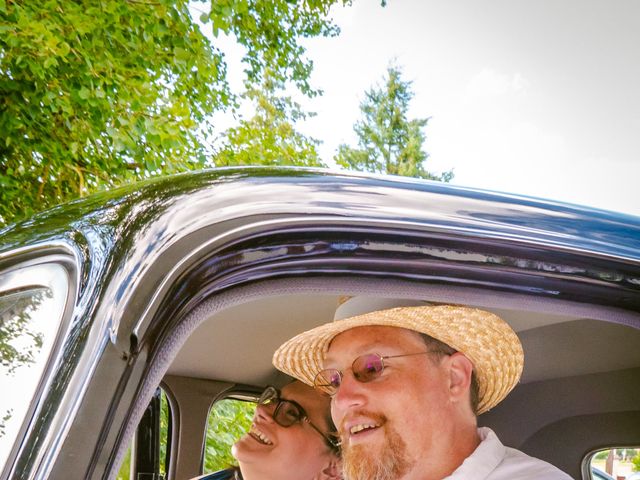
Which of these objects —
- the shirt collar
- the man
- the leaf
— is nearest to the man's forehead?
the man

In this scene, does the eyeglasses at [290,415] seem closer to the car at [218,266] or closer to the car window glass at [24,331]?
the car at [218,266]

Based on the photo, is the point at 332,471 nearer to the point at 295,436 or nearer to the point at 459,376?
the point at 295,436

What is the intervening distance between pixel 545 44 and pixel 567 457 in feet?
174

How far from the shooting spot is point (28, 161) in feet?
23.2

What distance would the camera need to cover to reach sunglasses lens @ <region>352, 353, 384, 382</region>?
2.18m

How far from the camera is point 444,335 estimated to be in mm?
2172

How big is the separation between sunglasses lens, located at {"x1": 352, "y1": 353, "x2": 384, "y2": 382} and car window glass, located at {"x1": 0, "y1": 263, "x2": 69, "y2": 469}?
4.10ft

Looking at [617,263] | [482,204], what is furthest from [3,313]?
[617,263]

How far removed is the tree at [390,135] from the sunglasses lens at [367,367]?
38.7 m

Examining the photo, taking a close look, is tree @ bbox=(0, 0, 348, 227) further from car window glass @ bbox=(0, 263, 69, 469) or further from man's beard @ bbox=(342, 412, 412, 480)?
car window glass @ bbox=(0, 263, 69, 469)

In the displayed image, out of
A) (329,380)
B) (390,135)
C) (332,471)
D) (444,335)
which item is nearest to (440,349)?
(444,335)

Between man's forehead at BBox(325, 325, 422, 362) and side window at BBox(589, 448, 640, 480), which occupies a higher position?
man's forehead at BBox(325, 325, 422, 362)

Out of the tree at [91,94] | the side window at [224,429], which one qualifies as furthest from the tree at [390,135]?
the side window at [224,429]

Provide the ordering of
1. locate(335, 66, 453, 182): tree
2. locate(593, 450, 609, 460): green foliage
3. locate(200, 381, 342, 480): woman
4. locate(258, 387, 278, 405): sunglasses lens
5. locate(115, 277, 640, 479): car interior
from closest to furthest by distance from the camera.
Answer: locate(115, 277, 640, 479): car interior
locate(593, 450, 609, 460): green foliage
locate(200, 381, 342, 480): woman
locate(258, 387, 278, 405): sunglasses lens
locate(335, 66, 453, 182): tree
